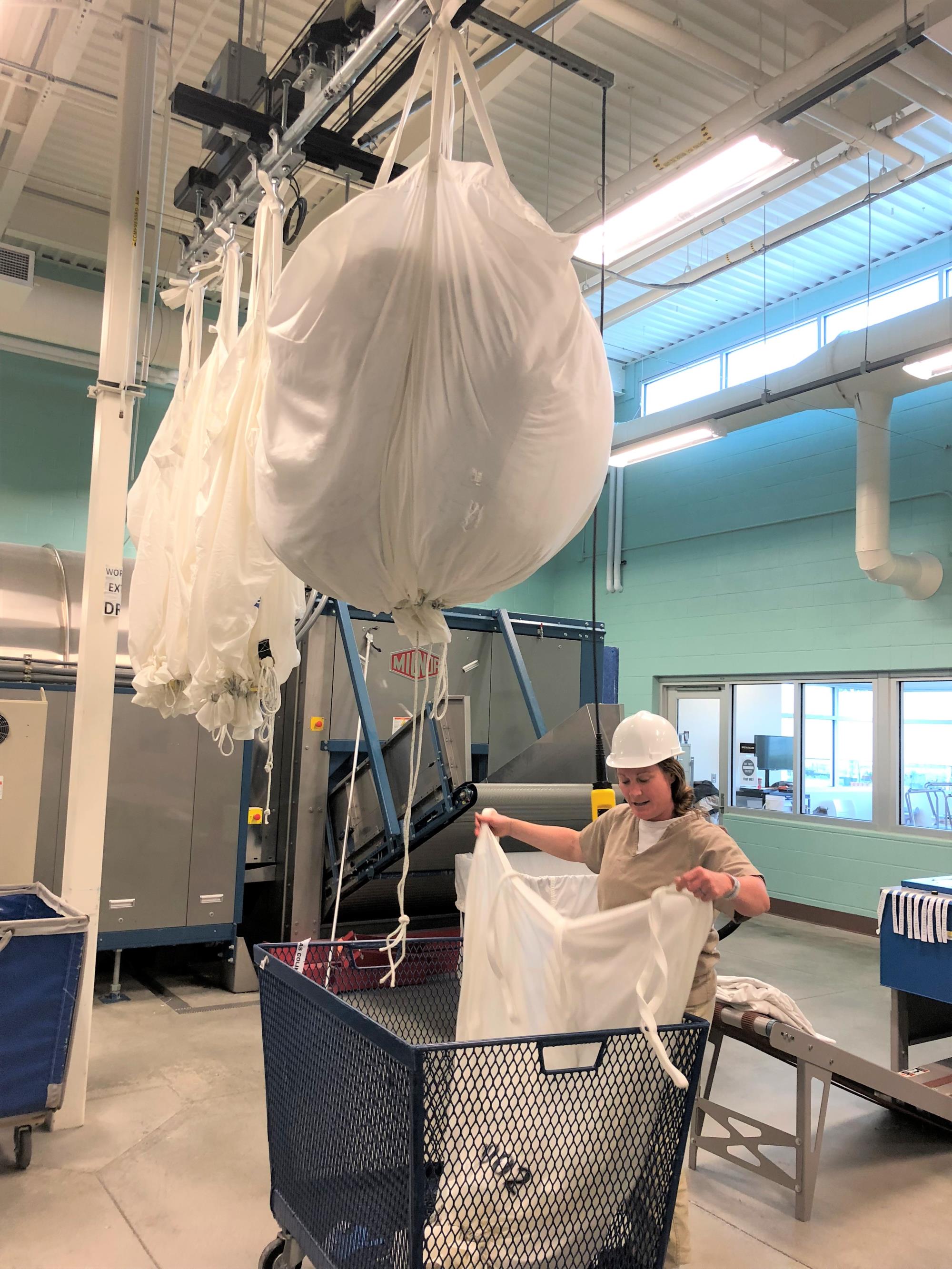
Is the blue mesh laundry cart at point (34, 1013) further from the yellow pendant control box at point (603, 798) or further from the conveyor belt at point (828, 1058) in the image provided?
the conveyor belt at point (828, 1058)

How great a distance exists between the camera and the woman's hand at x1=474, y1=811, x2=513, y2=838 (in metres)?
2.36

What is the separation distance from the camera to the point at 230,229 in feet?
8.86

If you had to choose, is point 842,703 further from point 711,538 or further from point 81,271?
point 81,271

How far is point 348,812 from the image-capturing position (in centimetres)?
431

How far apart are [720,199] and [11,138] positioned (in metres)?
4.42

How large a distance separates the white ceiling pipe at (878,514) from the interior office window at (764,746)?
1.53m

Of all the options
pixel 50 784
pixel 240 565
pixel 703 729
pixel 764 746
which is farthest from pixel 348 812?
pixel 703 729

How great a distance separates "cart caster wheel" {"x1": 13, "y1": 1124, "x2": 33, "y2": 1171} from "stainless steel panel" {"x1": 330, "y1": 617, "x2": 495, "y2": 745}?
8.24 feet

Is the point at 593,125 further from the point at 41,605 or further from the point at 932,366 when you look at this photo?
the point at 41,605

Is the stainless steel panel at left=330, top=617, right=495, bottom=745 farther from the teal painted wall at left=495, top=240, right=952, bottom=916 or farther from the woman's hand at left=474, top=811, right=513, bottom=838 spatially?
the teal painted wall at left=495, top=240, right=952, bottom=916

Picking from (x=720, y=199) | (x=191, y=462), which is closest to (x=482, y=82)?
(x=720, y=199)

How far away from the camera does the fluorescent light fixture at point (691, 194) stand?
4.05 metres

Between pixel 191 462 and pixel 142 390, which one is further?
pixel 142 390

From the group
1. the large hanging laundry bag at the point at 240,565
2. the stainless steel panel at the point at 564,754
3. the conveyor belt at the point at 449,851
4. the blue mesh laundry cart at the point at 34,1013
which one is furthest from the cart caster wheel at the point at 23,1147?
the stainless steel panel at the point at 564,754
